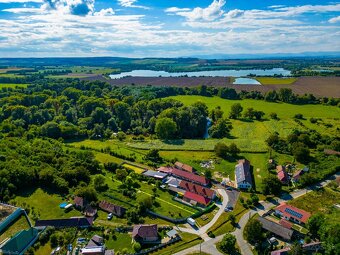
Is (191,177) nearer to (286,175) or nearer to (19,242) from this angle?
(286,175)

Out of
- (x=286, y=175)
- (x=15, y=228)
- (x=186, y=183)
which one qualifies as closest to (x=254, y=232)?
(x=186, y=183)

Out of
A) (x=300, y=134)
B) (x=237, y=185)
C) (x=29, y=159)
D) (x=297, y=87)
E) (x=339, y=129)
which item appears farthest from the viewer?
(x=297, y=87)

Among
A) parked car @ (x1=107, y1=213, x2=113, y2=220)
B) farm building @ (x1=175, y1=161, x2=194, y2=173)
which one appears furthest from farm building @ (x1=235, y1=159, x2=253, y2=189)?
parked car @ (x1=107, y1=213, x2=113, y2=220)

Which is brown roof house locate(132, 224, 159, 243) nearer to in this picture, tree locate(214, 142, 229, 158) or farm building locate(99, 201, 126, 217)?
farm building locate(99, 201, 126, 217)

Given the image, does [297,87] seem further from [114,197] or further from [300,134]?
[114,197]

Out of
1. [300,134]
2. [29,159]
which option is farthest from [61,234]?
[300,134]

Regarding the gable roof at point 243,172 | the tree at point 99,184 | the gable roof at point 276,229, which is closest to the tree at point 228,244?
the gable roof at point 276,229
